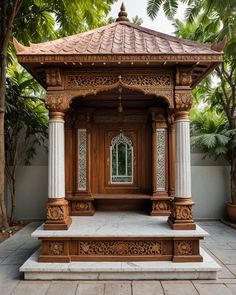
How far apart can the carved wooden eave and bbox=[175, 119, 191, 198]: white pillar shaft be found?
81cm

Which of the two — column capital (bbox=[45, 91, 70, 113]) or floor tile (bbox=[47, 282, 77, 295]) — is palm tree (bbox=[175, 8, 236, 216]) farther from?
floor tile (bbox=[47, 282, 77, 295])

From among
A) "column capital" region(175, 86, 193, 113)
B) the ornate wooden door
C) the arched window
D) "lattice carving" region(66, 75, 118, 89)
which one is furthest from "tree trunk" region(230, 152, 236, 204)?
"lattice carving" region(66, 75, 118, 89)

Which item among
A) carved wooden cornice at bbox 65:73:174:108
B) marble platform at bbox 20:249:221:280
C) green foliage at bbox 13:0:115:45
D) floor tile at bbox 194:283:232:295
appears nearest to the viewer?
floor tile at bbox 194:283:232:295

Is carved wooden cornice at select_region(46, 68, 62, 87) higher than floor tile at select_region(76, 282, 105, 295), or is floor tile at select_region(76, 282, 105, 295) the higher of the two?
carved wooden cornice at select_region(46, 68, 62, 87)

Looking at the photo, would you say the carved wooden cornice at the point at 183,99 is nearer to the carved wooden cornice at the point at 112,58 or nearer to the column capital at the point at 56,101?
the carved wooden cornice at the point at 112,58

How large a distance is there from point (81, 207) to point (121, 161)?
1.14 meters

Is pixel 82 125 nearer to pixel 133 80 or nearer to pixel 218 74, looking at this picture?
pixel 133 80

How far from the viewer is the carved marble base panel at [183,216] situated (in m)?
3.63

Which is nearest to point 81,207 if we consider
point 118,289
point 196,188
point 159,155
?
point 159,155

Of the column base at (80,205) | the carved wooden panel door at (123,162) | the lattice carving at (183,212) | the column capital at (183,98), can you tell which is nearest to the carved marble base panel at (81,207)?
the column base at (80,205)

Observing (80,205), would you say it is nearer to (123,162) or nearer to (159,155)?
(123,162)

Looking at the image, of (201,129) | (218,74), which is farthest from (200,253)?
(218,74)

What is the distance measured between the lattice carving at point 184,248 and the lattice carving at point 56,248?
4.88ft

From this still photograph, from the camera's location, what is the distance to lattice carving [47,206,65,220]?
3.64m
